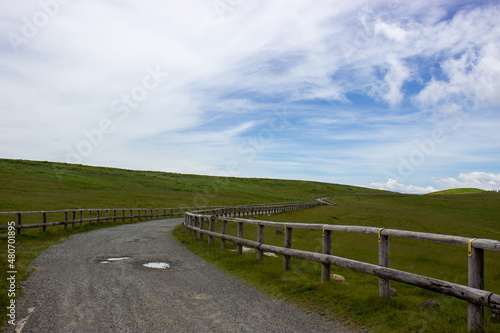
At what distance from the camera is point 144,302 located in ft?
22.4

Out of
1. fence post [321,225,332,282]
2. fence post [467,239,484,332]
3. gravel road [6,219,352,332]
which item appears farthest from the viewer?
fence post [321,225,332,282]

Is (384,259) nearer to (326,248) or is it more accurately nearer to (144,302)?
(326,248)

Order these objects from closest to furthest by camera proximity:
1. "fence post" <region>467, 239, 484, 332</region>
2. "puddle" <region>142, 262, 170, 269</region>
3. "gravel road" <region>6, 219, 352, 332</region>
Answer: "fence post" <region>467, 239, 484, 332</region>, "gravel road" <region>6, 219, 352, 332</region>, "puddle" <region>142, 262, 170, 269</region>

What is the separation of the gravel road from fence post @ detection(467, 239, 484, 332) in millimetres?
1792

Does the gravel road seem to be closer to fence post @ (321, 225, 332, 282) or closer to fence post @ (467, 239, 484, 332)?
fence post @ (321, 225, 332, 282)

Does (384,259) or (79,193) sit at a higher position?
(384,259)

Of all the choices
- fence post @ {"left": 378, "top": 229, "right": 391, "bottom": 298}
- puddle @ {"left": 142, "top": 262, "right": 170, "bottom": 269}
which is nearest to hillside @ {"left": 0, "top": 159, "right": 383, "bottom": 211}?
puddle @ {"left": 142, "top": 262, "right": 170, "bottom": 269}

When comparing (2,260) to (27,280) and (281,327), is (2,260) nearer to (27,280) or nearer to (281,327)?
(27,280)

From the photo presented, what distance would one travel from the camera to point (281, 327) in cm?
561

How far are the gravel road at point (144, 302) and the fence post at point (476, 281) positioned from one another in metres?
1.79

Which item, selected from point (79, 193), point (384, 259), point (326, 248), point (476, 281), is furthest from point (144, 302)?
point (79, 193)

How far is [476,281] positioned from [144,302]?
547 centimetres

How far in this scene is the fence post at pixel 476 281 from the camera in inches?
192

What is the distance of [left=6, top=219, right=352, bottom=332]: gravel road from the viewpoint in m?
5.60
